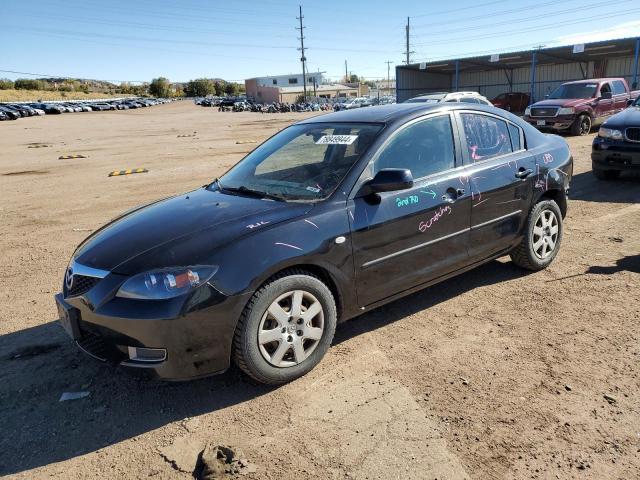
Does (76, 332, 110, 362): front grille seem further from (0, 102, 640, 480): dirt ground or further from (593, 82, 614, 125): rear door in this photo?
(593, 82, 614, 125): rear door

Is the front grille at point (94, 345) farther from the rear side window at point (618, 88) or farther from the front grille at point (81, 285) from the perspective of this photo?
the rear side window at point (618, 88)

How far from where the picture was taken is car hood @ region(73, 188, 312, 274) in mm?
2967

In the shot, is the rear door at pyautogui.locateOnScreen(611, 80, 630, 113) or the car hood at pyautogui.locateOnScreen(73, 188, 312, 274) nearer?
the car hood at pyautogui.locateOnScreen(73, 188, 312, 274)

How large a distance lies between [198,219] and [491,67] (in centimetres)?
4024

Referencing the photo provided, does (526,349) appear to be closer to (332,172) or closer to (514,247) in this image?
(514,247)

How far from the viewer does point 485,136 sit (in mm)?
4434

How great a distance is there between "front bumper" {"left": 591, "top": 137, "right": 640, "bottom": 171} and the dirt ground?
3932 mm

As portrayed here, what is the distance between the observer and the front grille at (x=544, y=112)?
1672 centimetres

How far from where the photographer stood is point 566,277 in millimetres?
4762

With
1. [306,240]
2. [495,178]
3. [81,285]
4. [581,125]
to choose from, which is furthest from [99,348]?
[581,125]

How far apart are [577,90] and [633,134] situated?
10961 millimetres

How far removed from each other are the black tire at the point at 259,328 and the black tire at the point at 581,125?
53.2ft

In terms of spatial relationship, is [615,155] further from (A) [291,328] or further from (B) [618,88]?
(B) [618,88]

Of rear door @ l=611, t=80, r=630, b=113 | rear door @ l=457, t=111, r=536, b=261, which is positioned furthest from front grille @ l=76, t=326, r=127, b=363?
rear door @ l=611, t=80, r=630, b=113
